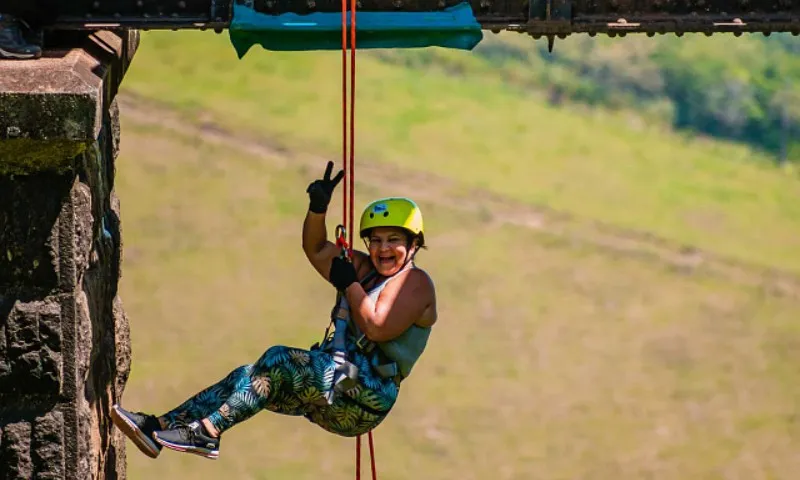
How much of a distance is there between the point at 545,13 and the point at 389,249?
1.20 m

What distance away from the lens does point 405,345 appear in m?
7.66

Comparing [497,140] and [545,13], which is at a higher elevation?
[545,13]

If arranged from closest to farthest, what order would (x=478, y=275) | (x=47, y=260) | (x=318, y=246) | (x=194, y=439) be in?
(x=47, y=260)
(x=194, y=439)
(x=318, y=246)
(x=478, y=275)

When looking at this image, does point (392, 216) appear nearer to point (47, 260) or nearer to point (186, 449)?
point (186, 449)

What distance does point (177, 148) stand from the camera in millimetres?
24359

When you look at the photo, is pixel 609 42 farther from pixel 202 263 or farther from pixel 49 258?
pixel 49 258

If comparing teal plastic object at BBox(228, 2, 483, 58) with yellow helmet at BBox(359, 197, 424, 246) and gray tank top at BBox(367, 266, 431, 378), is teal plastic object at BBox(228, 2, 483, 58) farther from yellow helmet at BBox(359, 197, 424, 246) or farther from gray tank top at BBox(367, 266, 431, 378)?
gray tank top at BBox(367, 266, 431, 378)

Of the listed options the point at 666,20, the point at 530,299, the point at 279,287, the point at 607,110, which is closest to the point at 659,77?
the point at 607,110

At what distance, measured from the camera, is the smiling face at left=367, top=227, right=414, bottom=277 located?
7.58 meters

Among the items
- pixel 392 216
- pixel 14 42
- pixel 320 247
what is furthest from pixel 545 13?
pixel 14 42

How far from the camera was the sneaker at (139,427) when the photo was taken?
283 inches

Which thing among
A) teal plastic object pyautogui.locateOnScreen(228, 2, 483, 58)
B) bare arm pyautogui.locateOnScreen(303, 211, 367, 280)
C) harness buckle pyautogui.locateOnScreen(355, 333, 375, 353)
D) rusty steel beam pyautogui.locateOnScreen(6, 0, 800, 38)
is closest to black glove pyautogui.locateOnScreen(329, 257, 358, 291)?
bare arm pyautogui.locateOnScreen(303, 211, 367, 280)

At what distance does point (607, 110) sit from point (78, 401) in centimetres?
2211

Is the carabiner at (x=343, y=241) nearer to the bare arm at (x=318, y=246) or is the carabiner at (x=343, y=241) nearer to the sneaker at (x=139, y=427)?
the bare arm at (x=318, y=246)
